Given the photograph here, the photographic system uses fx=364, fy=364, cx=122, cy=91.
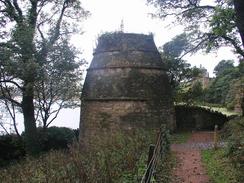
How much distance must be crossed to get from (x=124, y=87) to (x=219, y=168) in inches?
328

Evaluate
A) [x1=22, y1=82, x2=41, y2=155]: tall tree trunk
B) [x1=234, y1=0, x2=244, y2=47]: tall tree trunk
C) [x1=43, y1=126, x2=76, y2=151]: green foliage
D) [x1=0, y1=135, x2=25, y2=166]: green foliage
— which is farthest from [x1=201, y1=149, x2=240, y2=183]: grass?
[x1=0, y1=135, x2=25, y2=166]: green foliage

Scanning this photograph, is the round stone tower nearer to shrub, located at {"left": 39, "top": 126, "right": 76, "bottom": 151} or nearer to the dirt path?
the dirt path

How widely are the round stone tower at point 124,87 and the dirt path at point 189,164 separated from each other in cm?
270

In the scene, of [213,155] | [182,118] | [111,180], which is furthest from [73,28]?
[111,180]

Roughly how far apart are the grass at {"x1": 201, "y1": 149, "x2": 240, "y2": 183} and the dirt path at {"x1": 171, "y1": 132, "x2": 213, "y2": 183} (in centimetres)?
20

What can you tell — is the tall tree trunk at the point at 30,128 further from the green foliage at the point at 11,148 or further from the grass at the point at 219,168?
the grass at the point at 219,168

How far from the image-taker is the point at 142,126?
1820 cm

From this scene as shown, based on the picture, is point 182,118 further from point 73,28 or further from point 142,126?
point 73,28

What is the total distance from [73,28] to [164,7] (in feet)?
18.2

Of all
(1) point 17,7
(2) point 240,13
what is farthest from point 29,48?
(2) point 240,13

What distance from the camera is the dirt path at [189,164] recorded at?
32.8ft

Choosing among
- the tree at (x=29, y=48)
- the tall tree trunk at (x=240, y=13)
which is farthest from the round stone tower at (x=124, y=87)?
the tall tree trunk at (x=240, y=13)

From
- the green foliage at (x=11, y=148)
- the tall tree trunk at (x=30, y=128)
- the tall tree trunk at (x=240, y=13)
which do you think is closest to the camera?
the tall tree trunk at (x=240, y=13)

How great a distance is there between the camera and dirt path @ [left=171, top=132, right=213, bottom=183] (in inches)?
394
